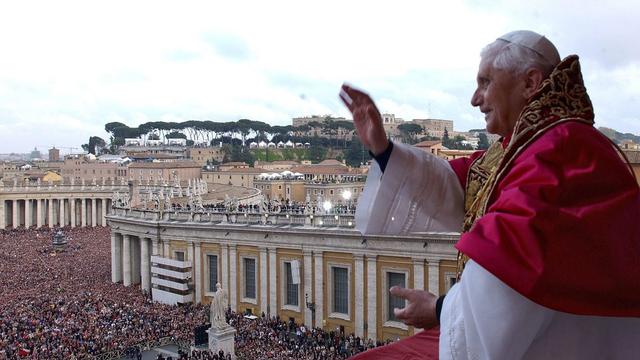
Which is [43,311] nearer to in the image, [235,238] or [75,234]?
[235,238]

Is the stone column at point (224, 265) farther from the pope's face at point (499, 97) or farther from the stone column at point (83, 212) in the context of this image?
the stone column at point (83, 212)

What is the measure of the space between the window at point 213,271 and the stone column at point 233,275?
1374 mm

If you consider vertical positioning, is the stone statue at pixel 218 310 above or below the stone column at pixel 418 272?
below

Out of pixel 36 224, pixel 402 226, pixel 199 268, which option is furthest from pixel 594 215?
pixel 36 224

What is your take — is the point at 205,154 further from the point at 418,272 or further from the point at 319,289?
the point at 418,272

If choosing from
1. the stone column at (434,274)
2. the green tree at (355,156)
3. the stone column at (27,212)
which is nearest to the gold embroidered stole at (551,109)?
the stone column at (434,274)

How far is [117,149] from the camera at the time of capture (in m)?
144

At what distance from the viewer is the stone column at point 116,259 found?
41188 mm

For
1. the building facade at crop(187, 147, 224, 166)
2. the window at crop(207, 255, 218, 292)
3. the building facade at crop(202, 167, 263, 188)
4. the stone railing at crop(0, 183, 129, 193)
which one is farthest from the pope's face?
the building facade at crop(187, 147, 224, 166)

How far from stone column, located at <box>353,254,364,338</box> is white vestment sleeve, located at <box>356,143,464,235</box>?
2369cm

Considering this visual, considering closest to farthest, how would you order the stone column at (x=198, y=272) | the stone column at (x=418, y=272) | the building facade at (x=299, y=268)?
the stone column at (x=418, y=272), the building facade at (x=299, y=268), the stone column at (x=198, y=272)

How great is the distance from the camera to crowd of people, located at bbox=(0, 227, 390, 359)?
76.5ft

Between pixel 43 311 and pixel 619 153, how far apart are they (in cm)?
2983

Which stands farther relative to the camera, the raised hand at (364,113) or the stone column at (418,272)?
the stone column at (418,272)
